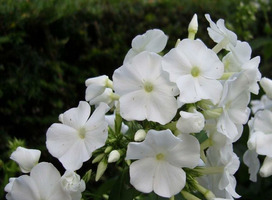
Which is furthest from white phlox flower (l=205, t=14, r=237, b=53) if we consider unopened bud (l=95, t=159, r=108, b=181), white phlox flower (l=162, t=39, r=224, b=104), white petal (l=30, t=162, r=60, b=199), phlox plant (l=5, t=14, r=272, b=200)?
white petal (l=30, t=162, r=60, b=199)

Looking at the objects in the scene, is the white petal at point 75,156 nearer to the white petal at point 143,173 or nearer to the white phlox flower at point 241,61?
the white petal at point 143,173

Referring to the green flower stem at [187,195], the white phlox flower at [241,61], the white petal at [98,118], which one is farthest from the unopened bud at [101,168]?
the white phlox flower at [241,61]

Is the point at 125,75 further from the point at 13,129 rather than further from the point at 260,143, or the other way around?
the point at 13,129

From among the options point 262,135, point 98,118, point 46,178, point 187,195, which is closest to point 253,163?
point 262,135

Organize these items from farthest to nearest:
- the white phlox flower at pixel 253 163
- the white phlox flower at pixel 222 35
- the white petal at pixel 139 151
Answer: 1. the white phlox flower at pixel 253 163
2. the white phlox flower at pixel 222 35
3. the white petal at pixel 139 151

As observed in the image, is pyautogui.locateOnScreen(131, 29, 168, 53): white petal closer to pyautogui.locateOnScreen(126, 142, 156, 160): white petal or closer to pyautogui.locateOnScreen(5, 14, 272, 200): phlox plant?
pyautogui.locateOnScreen(5, 14, 272, 200): phlox plant

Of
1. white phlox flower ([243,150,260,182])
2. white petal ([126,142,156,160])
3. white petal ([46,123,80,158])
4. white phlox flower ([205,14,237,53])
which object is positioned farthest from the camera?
white phlox flower ([243,150,260,182])

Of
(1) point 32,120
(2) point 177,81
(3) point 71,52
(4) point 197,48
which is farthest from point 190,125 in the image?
(3) point 71,52
